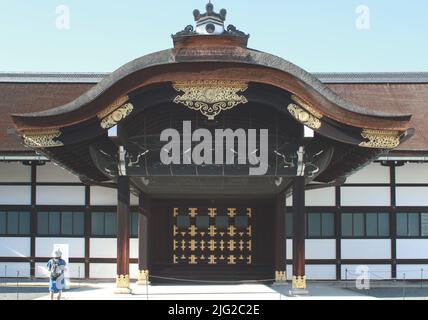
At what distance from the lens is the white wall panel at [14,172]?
2588 centimetres

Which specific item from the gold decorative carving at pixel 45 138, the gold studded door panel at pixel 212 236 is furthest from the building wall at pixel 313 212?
the gold decorative carving at pixel 45 138

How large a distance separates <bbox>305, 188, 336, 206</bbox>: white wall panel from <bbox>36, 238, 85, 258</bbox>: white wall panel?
7.88 m

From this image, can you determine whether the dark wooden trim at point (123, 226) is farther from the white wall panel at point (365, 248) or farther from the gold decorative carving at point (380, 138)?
the white wall panel at point (365, 248)

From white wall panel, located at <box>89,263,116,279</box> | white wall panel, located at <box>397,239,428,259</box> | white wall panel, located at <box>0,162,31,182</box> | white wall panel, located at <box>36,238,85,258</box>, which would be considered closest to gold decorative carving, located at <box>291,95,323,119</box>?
white wall panel, located at <box>397,239,428,259</box>

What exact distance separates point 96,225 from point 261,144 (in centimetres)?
844

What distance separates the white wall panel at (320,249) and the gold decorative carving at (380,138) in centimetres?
733

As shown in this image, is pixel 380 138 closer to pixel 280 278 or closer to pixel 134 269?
pixel 280 278

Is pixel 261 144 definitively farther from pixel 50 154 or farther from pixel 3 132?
pixel 3 132

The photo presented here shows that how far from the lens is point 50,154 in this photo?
2017 cm

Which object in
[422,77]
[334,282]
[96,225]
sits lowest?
[334,282]

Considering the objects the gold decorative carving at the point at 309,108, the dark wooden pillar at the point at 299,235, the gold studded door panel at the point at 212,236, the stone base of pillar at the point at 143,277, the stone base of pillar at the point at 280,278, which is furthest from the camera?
the gold studded door panel at the point at 212,236
